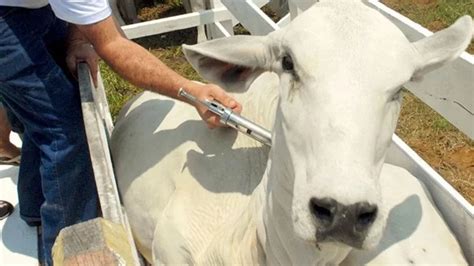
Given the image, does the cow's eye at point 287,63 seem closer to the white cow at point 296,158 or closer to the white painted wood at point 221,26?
the white cow at point 296,158

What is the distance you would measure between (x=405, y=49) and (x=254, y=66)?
0.51m

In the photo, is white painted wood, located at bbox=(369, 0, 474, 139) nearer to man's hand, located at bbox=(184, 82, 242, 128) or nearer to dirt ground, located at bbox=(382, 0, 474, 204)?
man's hand, located at bbox=(184, 82, 242, 128)

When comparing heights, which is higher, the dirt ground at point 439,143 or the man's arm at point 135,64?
the man's arm at point 135,64

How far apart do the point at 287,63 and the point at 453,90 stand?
0.92 meters

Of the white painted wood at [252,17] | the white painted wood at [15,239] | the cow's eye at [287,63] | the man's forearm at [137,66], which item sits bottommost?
the white painted wood at [15,239]

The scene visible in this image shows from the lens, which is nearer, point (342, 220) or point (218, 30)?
point (342, 220)

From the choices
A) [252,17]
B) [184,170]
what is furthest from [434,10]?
[184,170]

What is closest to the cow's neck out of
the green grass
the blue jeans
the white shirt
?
the white shirt

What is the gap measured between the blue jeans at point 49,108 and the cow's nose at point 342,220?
1602 mm

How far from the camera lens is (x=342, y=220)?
6.24 ft

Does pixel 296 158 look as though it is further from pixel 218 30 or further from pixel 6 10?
pixel 218 30

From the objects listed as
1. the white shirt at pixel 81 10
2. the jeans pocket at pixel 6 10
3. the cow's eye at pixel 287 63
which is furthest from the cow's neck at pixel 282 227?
the jeans pocket at pixel 6 10

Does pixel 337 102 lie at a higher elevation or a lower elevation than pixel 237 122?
higher

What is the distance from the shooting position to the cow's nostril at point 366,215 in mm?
1891
